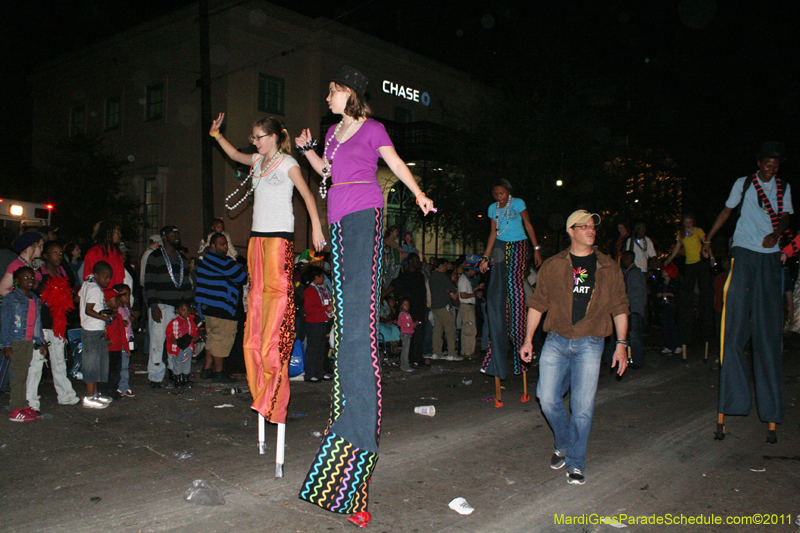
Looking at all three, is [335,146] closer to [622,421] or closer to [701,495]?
[701,495]

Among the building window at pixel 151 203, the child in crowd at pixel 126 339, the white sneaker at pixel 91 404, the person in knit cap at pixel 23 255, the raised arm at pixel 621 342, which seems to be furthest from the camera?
the building window at pixel 151 203

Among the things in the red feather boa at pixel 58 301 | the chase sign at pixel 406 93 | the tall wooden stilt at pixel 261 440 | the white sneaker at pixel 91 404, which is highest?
the chase sign at pixel 406 93

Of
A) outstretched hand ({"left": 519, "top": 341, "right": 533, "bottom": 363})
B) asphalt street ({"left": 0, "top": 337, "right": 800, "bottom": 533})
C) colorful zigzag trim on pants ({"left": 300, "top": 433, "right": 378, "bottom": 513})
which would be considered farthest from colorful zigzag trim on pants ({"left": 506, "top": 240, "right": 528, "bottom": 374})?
colorful zigzag trim on pants ({"left": 300, "top": 433, "right": 378, "bottom": 513})

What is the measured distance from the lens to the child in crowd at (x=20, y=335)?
213 inches

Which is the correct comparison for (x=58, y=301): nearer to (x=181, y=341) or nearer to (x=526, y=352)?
(x=181, y=341)

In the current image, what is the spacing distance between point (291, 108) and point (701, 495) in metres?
18.6

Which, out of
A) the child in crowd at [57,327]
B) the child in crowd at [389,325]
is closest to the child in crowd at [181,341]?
the child in crowd at [57,327]

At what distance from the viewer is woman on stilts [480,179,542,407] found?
20.9ft

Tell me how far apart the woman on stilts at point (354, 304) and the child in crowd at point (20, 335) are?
12.3ft

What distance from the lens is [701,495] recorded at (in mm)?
3768

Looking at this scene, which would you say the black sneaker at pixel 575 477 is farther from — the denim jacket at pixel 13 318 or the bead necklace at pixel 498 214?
the denim jacket at pixel 13 318

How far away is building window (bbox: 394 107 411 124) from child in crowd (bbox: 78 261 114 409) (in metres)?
17.8

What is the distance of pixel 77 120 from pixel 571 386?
1008 inches

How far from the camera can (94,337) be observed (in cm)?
624
